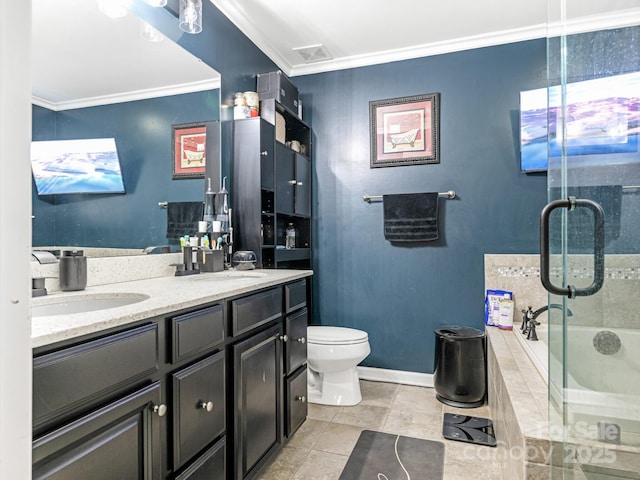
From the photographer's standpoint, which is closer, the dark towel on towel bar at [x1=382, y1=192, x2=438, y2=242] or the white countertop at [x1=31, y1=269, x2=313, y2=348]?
the white countertop at [x1=31, y1=269, x2=313, y2=348]

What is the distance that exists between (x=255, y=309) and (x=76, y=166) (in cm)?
89

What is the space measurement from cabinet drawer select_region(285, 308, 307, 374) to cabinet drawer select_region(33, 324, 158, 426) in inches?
36.9

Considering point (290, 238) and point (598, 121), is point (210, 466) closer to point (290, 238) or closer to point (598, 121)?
point (598, 121)

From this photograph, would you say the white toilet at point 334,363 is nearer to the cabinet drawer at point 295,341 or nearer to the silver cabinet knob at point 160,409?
the cabinet drawer at point 295,341

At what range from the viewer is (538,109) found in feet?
8.54

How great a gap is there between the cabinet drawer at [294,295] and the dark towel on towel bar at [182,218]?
61 centimetres

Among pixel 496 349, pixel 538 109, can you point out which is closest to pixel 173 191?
pixel 496 349

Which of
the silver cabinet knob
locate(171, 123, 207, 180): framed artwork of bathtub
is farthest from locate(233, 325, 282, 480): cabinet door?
locate(171, 123, 207, 180): framed artwork of bathtub

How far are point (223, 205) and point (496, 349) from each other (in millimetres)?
1752

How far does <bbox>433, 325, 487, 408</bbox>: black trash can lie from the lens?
248 cm

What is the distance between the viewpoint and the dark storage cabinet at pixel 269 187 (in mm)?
2389

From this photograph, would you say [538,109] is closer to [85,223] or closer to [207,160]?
[207,160]

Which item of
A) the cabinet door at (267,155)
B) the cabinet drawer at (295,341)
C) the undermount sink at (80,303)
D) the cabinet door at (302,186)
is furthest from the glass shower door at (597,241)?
the cabinet door at (302,186)

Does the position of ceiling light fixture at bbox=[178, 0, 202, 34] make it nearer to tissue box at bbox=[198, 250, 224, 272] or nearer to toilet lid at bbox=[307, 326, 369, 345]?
tissue box at bbox=[198, 250, 224, 272]
